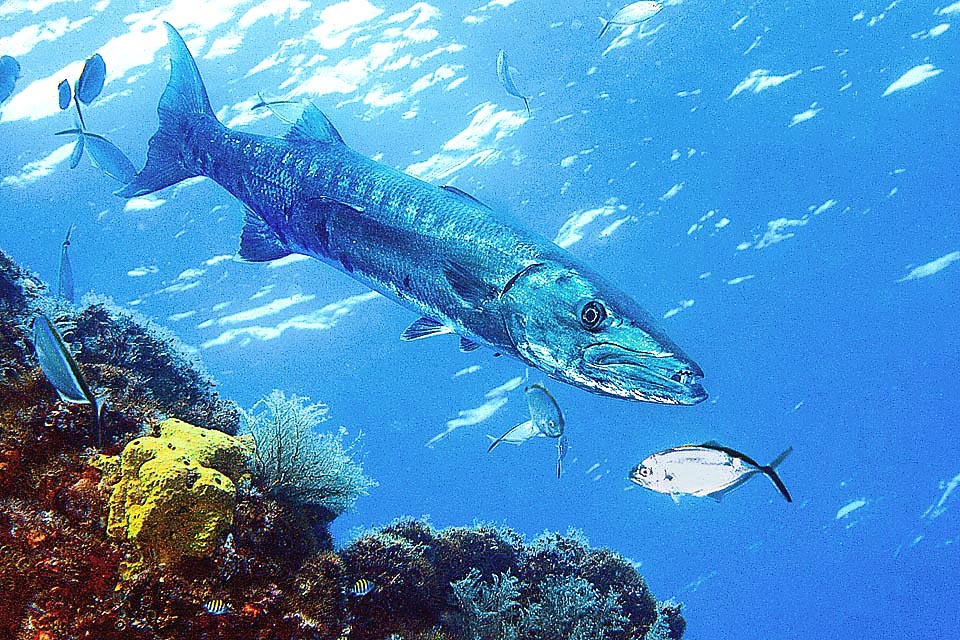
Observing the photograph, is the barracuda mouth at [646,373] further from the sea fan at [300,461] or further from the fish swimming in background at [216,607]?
the sea fan at [300,461]

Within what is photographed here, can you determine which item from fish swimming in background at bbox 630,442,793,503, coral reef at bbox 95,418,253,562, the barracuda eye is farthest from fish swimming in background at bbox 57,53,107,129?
fish swimming in background at bbox 630,442,793,503

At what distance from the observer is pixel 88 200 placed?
54.6ft

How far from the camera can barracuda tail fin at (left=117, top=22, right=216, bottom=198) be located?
3887 mm

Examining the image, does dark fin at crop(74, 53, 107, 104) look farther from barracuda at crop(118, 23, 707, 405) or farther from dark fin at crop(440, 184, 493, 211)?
dark fin at crop(440, 184, 493, 211)

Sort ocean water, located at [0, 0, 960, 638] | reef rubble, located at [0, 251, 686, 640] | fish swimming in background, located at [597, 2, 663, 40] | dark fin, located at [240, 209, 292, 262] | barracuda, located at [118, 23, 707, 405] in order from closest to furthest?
barracuda, located at [118, 23, 707, 405], reef rubble, located at [0, 251, 686, 640], dark fin, located at [240, 209, 292, 262], fish swimming in background, located at [597, 2, 663, 40], ocean water, located at [0, 0, 960, 638]

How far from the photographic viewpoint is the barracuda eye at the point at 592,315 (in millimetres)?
2250

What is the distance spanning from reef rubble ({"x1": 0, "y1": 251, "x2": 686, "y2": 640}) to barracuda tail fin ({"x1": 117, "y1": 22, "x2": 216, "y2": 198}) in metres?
1.88

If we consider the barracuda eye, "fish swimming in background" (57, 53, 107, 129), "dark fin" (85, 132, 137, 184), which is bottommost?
the barracuda eye

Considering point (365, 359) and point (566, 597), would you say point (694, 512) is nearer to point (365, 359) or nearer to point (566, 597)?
point (365, 359)

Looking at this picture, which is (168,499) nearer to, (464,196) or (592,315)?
(464,196)

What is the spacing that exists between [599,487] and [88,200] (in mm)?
29647

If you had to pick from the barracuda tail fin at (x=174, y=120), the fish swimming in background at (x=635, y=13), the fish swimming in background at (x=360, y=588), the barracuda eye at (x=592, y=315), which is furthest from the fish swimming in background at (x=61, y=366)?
the fish swimming in background at (x=635, y=13)

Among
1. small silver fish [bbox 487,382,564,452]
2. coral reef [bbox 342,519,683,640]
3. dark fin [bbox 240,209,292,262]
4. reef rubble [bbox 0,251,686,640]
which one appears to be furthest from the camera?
small silver fish [bbox 487,382,564,452]

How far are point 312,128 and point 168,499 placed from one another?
8.50ft
